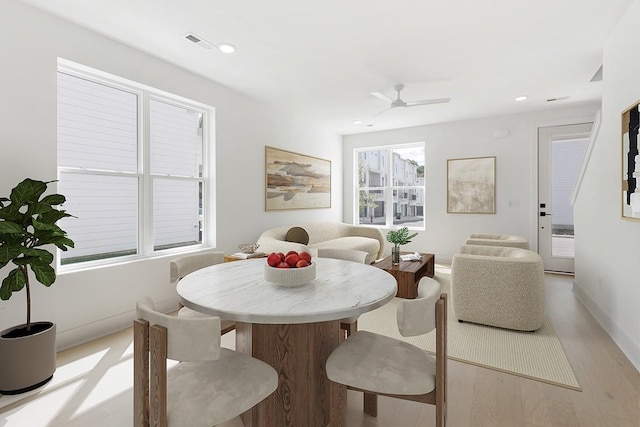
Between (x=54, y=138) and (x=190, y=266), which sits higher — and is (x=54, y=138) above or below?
above

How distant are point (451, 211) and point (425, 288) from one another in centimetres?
475

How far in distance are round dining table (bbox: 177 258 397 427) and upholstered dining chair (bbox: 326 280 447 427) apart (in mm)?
140

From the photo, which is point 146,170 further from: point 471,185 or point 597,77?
point 597,77

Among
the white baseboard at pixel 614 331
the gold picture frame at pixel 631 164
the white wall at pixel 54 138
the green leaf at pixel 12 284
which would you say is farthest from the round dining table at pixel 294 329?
the white baseboard at pixel 614 331

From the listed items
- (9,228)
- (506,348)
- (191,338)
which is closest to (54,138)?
(9,228)

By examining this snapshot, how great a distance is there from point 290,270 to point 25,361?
185cm

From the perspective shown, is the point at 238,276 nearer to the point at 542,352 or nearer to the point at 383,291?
the point at 383,291

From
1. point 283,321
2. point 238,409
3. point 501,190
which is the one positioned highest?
point 501,190

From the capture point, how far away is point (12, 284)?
6.30ft

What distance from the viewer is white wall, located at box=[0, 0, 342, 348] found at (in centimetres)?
226

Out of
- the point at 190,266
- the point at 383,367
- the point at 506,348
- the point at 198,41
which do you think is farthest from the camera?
the point at 198,41

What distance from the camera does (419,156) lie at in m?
6.23

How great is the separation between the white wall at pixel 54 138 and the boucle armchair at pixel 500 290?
2.79 meters

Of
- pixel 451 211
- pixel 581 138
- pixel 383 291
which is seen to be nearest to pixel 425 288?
pixel 383 291
